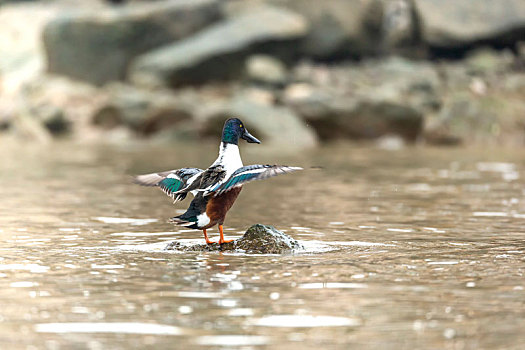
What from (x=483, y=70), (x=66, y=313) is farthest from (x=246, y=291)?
(x=483, y=70)

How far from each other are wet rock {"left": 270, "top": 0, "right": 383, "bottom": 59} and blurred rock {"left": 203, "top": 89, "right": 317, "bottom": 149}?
4.36 metres

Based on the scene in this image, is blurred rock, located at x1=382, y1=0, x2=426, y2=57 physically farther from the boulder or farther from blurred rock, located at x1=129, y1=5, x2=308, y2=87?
the boulder

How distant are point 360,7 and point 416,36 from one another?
1.82 meters

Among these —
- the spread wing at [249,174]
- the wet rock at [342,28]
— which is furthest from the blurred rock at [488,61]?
the spread wing at [249,174]

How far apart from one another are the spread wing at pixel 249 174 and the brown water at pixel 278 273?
0.56 metres

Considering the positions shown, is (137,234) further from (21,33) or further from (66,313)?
(21,33)

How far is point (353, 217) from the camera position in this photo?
11.5 meters

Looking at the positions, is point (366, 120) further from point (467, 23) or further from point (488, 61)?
point (467, 23)

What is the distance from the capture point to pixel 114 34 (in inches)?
1256

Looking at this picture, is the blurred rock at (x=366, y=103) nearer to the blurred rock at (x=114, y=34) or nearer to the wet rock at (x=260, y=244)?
the blurred rock at (x=114, y=34)

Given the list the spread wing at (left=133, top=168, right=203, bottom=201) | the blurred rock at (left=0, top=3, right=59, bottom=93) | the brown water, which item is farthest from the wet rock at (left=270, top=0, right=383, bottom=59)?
the spread wing at (left=133, top=168, right=203, bottom=201)

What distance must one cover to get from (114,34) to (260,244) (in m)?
24.3

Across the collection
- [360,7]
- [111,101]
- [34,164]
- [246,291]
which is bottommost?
[246,291]

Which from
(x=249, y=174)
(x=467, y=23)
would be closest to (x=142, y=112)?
(x=467, y=23)
